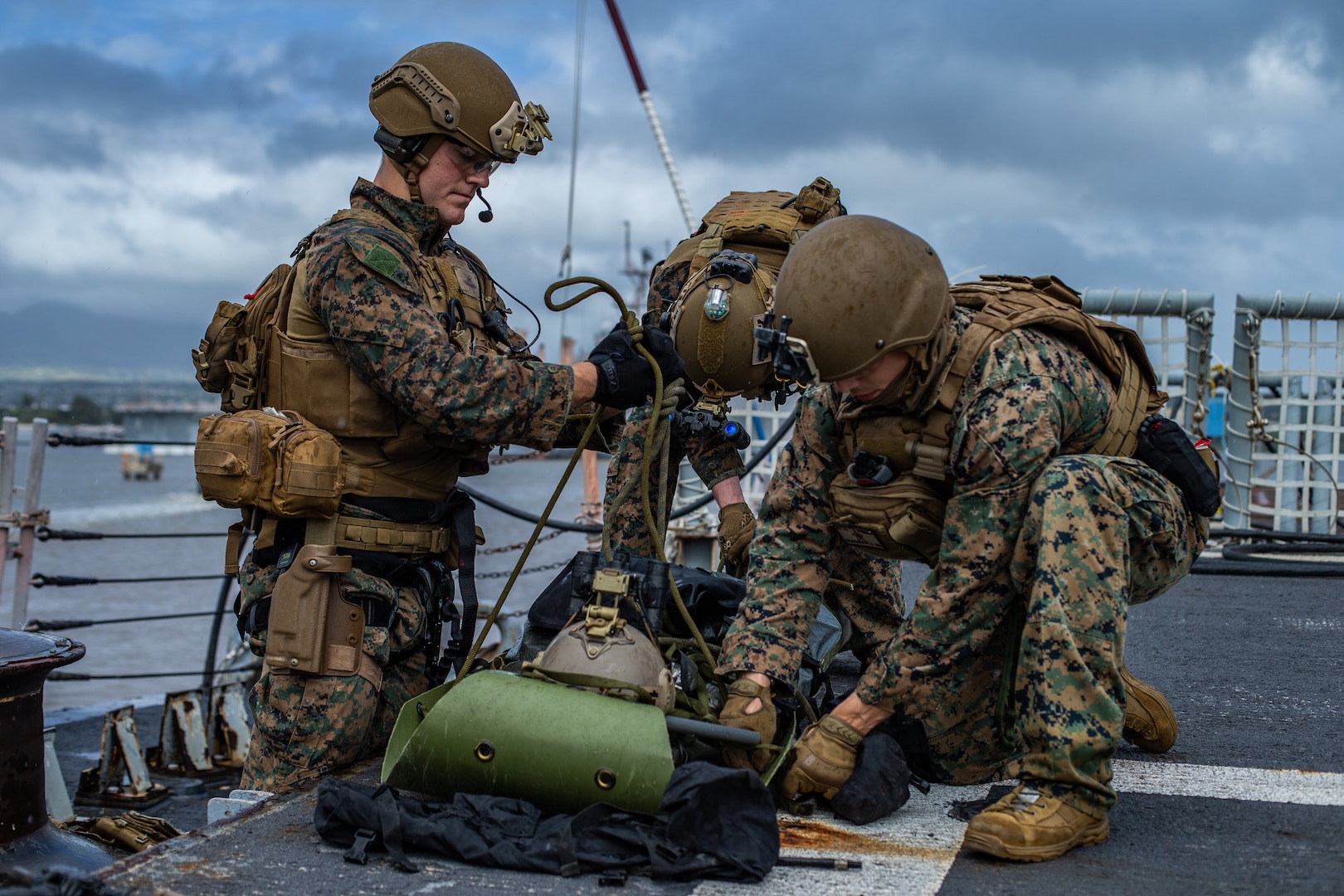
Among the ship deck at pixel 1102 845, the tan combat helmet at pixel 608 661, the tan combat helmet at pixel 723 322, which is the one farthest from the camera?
the tan combat helmet at pixel 723 322

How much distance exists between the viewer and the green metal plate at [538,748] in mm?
2664

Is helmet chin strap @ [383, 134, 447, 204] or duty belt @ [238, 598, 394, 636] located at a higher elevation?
helmet chin strap @ [383, 134, 447, 204]

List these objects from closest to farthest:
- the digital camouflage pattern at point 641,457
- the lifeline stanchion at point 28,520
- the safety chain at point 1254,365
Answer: the digital camouflage pattern at point 641,457
the lifeline stanchion at point 28,520
the safety chain at point 1254,365

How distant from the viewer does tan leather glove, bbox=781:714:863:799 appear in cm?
294

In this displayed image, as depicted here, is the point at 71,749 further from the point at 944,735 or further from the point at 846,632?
the point at 944,735

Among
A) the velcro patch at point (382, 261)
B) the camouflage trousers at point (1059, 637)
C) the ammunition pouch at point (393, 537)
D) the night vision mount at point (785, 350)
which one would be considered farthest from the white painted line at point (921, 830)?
the velcro patch at point (382, 261)

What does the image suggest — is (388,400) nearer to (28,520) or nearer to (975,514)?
(975,514)

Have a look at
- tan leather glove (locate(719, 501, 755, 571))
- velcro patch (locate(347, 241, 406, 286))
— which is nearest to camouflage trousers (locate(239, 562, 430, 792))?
velcro patch (locate(347, 241, 406, 286))

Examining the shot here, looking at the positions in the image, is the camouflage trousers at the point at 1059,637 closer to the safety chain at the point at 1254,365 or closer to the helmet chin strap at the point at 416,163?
the helmet chin strap at the point at 416,163

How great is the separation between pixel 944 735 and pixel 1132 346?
1.16 m

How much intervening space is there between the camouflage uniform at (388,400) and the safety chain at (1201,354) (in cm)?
712

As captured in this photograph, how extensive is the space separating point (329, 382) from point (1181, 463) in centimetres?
233

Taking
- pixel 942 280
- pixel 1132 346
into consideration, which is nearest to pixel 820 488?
pixel 942 280

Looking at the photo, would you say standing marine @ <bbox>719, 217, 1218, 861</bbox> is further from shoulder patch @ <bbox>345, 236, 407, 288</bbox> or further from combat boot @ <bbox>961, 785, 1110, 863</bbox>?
shoulder patch @ <bbox>345, 236, 407, 288</bbox>
